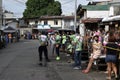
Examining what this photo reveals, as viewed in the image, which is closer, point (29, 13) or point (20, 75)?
point (20, 75)

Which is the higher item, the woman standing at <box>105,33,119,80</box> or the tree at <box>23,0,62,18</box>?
the tree at <box>23,0,62,18</box>

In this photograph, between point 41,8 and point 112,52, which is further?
point 41,8

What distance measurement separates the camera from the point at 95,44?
1891cm

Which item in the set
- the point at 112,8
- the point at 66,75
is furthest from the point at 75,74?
the point at 112,8

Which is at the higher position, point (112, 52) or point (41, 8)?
point (41, 8)

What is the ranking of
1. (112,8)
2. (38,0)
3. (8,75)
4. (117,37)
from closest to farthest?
(117,37), (8,75), (112,8), (38,0)

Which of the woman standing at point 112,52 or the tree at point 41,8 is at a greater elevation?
the tree at point 41,8

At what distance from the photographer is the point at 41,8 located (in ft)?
376

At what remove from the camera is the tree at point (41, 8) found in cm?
11294

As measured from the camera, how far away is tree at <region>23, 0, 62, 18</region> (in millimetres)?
112938

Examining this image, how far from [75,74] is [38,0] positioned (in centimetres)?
9460

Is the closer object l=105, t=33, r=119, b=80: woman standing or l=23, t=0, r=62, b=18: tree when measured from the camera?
l=105, t=33, r=119, b=80: woman standing

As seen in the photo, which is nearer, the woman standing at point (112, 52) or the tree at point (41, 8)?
the woman standing at point (112, 52)

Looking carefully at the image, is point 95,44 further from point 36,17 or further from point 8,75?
point 36,17
